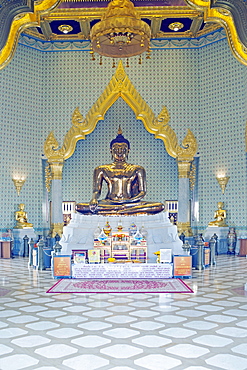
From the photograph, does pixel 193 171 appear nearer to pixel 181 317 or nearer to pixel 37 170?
pixel 37 170

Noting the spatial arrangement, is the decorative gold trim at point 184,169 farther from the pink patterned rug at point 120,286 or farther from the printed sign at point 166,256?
the pink patterned rug at point 120,286

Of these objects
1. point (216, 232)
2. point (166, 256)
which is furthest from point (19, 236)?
point (166, 256)

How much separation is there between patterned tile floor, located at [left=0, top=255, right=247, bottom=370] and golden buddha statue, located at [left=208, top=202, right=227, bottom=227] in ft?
18.0

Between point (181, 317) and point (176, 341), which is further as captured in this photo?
point (181, 317)

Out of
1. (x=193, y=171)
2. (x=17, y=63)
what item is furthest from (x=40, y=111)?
(x=193, y=171)

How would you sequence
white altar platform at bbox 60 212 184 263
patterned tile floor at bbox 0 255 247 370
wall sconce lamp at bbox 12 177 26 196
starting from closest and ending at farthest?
patterned tile floor at bbox 0 255 247 370
white altar platform at bbox 60 212 184 263
wall sconce lamp at bbox 12 177 26 196

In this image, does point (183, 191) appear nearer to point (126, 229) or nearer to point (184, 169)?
point (184, 169)

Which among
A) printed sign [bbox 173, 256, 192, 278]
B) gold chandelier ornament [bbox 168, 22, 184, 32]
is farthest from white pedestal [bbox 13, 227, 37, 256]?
Answer: gold chandelier ornament [bbox 168, 22, 184, 32]

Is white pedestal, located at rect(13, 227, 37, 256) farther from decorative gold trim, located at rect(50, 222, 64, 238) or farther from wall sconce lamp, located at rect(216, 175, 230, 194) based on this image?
wall sconce lamp, located at rect(216, 175, 230, 194)

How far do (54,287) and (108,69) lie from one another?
867 centimetres

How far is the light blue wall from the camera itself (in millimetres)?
12312

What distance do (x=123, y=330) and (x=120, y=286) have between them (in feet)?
8.02

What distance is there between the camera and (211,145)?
1279 cm

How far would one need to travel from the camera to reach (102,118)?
41.5 feet
